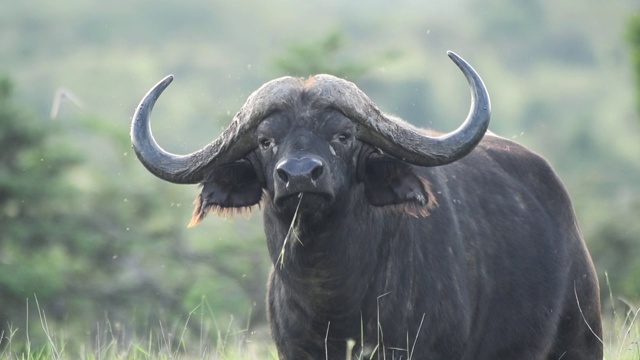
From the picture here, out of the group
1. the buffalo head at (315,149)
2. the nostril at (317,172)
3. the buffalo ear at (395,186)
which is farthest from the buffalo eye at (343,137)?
the nostril at (317,172)

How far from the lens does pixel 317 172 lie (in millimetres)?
6898

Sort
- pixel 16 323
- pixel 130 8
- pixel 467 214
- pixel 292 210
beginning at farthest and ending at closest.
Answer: pixel 130 8
pixel 16 323
pixel 467 214
pixel 292 210

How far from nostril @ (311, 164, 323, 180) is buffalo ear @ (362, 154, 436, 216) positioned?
2.46 feet

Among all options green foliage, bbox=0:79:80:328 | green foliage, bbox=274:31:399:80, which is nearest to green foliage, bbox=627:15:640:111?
green foliage, bbox=274:31:399:80

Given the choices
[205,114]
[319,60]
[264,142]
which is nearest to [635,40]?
[319,60]

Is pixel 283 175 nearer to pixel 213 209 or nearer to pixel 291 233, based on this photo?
pixel 291 233

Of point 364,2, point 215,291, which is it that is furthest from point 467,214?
point 364,2

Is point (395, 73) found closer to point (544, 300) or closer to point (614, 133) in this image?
point (614, 133)

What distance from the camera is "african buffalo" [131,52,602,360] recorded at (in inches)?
289

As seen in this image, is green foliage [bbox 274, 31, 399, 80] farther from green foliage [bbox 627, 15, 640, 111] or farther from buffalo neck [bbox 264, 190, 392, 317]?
buffalo neck [bbox 264, 190, 392, 317]

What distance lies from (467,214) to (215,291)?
58.6 ft

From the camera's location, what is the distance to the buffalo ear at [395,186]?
761 centimetres

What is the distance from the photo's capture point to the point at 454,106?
100562mm

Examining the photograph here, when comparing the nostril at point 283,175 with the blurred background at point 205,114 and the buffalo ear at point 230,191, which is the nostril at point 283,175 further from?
the blurred background at point 205,114
